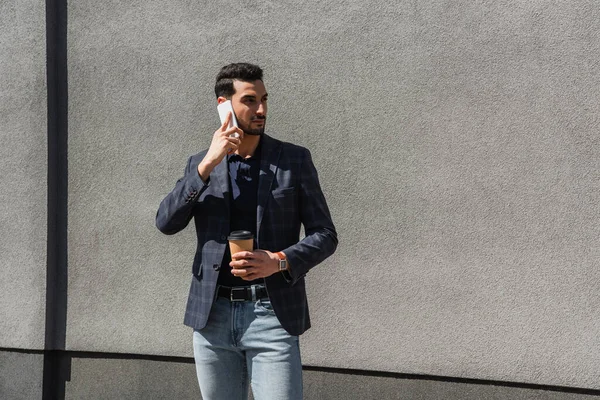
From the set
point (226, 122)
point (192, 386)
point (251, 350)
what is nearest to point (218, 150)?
point (226, 122)

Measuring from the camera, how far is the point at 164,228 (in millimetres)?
2887

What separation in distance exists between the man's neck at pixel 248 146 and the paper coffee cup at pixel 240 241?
419mm

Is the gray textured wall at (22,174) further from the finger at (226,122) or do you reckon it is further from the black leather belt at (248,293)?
the black leather belt at (248,293)

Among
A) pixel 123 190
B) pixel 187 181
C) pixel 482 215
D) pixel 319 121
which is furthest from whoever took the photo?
pixel 123 190

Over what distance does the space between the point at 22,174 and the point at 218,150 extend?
288 cm

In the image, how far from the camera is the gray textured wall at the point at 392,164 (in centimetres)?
414

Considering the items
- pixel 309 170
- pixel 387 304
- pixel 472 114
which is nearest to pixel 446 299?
pixel 387 304

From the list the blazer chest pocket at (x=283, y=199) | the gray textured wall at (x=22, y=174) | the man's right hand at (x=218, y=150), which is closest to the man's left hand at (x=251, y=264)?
the blazer chest pocket at (x=283, y=199)

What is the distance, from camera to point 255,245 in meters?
2.80

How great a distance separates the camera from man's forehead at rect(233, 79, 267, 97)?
2838 millimetres

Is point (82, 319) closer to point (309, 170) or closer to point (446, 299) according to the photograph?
point (446, 299)

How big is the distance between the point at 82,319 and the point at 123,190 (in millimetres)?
941

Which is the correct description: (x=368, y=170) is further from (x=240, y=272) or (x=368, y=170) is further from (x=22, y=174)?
(x=22, y=174)

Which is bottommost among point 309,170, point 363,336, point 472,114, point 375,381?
point 375,381
